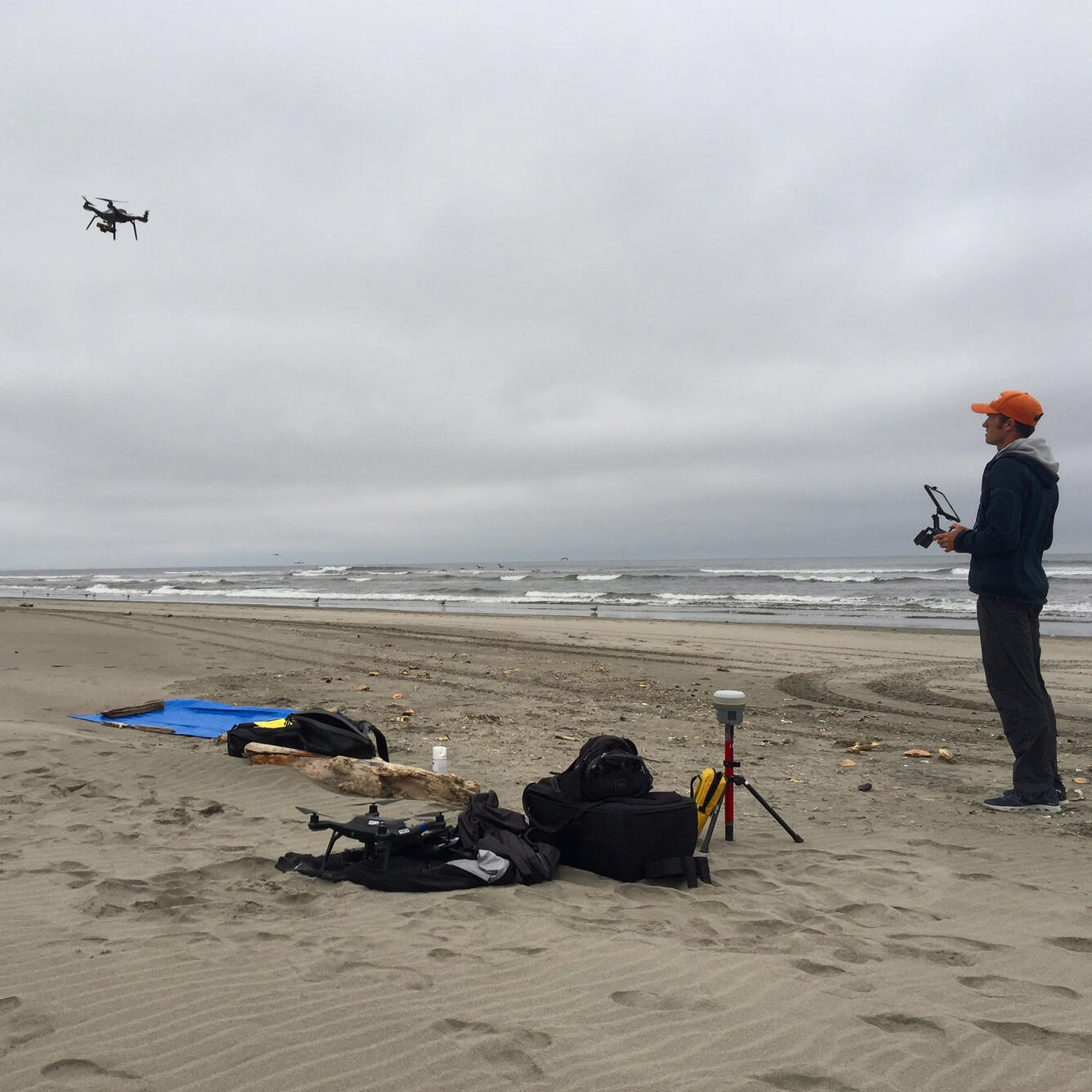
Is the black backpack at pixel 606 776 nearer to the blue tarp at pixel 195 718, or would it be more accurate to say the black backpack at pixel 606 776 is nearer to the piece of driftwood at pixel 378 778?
the piece of driftwood at pixel 378 778

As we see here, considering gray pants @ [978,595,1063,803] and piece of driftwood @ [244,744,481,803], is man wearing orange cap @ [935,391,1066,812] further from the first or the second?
piece of driftwood @ [244,744,481,803]

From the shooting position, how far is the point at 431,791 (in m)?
5.90

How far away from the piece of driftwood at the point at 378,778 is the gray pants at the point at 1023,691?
380 cm

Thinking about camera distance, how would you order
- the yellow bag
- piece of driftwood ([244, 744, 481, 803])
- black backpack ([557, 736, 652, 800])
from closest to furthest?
black backpack ([557, 736, 652, 800]), the yellow bag, piece of driftwood ([244, 744, 481, 803])

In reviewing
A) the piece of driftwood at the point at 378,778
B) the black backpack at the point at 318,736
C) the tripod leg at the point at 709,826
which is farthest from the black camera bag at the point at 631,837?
the black backpack at the point at 318,736

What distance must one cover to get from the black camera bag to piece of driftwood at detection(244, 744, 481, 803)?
4.62 ft

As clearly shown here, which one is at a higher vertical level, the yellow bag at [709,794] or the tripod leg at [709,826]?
the yellow bag at [709,794]

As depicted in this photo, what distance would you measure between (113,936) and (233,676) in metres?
9.51

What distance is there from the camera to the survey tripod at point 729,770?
4832mm

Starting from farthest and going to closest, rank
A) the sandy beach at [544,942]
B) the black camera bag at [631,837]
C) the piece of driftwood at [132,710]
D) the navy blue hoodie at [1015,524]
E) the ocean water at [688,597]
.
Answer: the ocean water at [688,597], the piece of driftwood at [132,710], the navy blue hoodie at [1015,524], the black camera bag at [631,837], the sandy beach at [544,942]

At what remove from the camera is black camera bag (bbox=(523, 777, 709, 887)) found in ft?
14.3

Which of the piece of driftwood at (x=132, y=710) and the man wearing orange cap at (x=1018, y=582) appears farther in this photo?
the piece of driftwood at (x=132, y=710)

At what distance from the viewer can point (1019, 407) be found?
572cm

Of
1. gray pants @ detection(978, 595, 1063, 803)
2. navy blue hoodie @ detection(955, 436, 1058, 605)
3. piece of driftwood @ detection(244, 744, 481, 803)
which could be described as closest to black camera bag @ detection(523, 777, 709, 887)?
piece of driftwood @ detection(244, 744, 481, 803)
